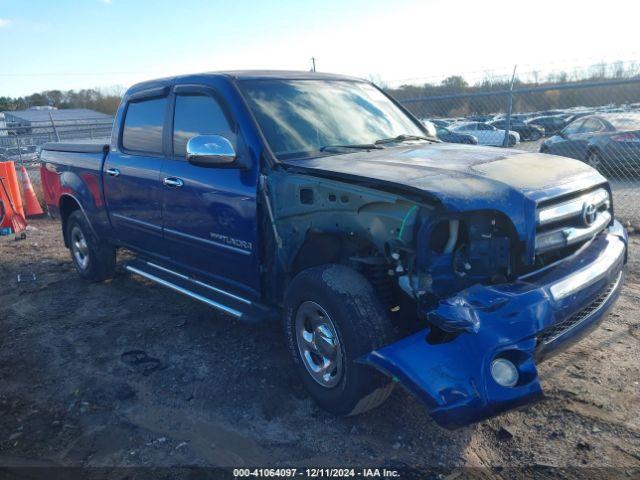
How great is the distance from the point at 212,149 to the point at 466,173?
5.29 ft

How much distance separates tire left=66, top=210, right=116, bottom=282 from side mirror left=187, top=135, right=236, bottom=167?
2.76 metres

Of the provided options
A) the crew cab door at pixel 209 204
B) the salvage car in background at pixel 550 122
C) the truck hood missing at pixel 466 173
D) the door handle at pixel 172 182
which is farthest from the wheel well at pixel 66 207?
the salvage car in background at pixel 550 122

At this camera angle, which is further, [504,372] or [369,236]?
[369,236]

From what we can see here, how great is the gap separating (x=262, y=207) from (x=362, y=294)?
1.02 metres

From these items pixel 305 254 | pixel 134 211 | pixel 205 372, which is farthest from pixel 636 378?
pixel 134 211

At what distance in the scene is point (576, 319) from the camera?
2922 mm

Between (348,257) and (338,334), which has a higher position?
(348,257)

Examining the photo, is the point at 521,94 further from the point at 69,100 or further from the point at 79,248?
the point at 69,100

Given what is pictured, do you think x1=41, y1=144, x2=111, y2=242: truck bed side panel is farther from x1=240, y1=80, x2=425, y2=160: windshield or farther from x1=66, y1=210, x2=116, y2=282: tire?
x1=240, y1=80, x2=425, y2=160: windshield

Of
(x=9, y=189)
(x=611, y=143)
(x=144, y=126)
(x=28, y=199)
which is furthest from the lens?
(x=611, y=143)

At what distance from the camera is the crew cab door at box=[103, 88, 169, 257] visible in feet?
15.0

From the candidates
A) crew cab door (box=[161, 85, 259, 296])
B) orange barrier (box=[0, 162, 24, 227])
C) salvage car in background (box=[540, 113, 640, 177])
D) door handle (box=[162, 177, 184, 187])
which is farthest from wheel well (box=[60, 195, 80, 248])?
salvage car in background (box=[540, 113, 640, 177])

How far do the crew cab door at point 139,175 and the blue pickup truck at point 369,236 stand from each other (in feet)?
0.09

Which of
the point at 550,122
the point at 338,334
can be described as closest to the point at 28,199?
the point at 338,334
